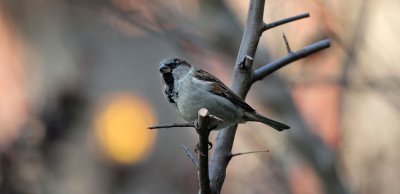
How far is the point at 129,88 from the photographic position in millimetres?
8859

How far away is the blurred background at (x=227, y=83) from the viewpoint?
462cm

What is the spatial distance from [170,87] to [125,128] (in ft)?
18.6

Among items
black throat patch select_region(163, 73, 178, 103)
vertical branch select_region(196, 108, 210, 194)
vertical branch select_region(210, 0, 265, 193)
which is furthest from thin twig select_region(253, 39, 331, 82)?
vertical branch select_region(196, 108, 210, 194)

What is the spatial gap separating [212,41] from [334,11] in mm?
948

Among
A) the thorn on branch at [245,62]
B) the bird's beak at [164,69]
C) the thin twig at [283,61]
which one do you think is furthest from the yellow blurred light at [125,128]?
the thorn on branch at [245,62]

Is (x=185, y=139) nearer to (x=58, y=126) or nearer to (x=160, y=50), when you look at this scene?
(x=160, y=50)

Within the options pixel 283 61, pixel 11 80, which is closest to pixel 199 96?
pixel 283 61

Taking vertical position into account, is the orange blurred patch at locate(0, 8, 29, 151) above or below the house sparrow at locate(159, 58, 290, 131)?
below

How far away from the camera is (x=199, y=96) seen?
2543 millimetres

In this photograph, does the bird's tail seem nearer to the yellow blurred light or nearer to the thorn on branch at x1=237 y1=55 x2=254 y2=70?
the thorn on branch at x1=237 y1=55 x2=254 y2=70

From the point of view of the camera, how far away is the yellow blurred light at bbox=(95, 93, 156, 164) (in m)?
7.70

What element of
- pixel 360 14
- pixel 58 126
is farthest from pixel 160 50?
pixel 360 14

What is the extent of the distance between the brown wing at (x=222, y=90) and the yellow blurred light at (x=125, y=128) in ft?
16.1

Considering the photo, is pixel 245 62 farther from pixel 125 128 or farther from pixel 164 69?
pixel 125 128
